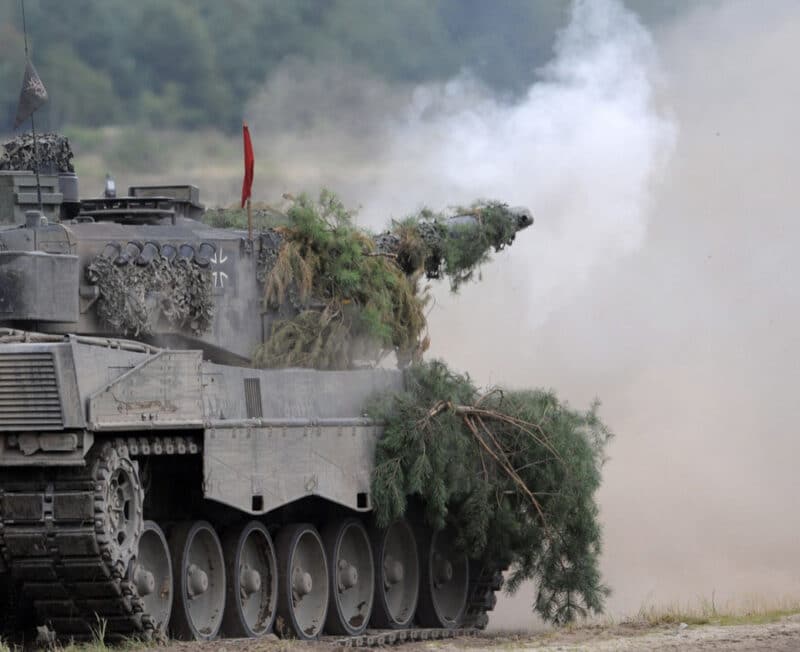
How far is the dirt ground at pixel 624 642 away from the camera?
13.8 meters

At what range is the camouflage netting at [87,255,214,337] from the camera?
16750mm

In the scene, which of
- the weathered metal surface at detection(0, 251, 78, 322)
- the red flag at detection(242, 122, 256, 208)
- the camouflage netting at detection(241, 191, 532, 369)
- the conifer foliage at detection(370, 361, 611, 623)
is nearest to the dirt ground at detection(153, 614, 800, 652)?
the conifer foliage at detection(370, 361, 611, 623)

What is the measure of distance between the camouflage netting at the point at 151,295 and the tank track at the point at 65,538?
8.72 ft

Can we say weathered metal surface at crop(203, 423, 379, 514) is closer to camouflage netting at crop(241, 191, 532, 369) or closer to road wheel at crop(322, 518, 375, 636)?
road wheel at crop(322, 518, 375, 636)

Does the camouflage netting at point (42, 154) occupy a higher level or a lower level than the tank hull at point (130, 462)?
higher

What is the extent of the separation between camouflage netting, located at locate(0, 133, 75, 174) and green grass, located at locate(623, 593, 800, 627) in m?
6.86

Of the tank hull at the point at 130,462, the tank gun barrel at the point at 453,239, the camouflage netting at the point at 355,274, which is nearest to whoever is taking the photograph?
the tank hull at the point at 130,462

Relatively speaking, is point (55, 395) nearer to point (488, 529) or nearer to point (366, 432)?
point (366, 432)

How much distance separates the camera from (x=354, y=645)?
1711 cm

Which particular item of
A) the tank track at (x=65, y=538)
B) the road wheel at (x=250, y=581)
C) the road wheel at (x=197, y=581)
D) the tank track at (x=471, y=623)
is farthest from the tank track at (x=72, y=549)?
the tank track at (x=471, y=623)

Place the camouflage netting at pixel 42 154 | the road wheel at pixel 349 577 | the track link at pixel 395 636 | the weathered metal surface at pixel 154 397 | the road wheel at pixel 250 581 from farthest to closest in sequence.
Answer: the road wheel at pixel 349 577
the camouflage netting at pixel 42 154
the track link at pixel 395 636
the road wheel at pixel 250 581
the weathered metal surface at pixel 154 397

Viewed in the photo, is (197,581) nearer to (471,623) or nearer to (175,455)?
(175,455)

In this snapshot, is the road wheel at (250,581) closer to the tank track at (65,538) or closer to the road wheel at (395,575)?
the road wheel at (395,575)

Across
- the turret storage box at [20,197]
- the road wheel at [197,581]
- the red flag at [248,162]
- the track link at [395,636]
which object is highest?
the red flag at [248,162]
